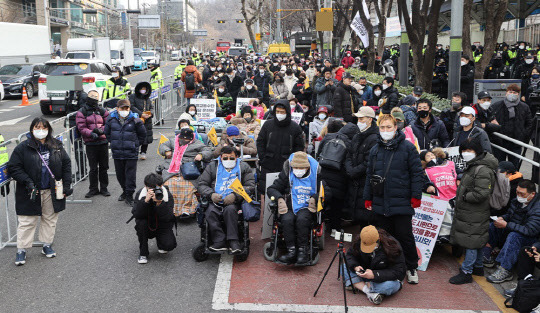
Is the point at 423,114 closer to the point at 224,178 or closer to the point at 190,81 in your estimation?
the point at 224,178

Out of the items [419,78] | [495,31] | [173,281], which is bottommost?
[173,281]

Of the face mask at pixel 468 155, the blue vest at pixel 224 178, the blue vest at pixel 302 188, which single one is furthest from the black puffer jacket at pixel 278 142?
the face mask at pixel 468 155

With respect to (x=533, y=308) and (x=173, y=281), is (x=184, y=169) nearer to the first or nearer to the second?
(x=173, y=281)

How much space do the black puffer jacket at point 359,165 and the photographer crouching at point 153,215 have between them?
246cm

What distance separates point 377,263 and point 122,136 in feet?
17.9

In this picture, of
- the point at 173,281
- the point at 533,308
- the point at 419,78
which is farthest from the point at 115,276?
the point at 419,78

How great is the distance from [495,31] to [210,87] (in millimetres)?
9652

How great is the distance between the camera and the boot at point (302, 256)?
7.05 m

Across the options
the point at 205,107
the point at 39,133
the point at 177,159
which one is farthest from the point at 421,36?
the point at 39,133

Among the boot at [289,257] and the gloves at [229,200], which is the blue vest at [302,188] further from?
the gloves at [229,200]

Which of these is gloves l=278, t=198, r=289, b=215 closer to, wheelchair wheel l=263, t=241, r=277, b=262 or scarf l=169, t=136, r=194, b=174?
wheelchair wheel l=263, t=241, r=277, b=262

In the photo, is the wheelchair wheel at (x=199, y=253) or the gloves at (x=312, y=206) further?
the wheelchair wheel at (x=199, y=253)

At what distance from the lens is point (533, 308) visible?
586 centimetres

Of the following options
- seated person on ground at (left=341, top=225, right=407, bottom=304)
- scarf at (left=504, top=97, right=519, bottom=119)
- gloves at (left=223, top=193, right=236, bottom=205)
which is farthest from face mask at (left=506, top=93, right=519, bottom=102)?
gloves at (left=223, top=193, right=236, bottom=205)
